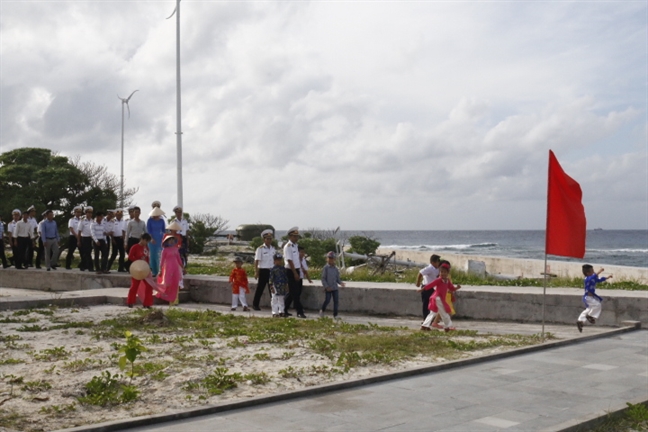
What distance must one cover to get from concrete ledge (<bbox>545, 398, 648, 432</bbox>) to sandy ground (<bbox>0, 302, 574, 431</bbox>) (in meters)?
2.54

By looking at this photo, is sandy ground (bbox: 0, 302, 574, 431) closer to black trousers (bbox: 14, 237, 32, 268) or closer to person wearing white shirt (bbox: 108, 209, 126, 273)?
person wearing white shirt (bbox: 108, 209, 126, 273)

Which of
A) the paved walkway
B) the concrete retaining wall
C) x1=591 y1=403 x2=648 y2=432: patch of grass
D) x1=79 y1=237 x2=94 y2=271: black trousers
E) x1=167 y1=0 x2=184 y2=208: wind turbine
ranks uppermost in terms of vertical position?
x1=167 y1=0 x2=184 y2=208: wind turbine

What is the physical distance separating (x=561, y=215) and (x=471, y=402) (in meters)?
5.03

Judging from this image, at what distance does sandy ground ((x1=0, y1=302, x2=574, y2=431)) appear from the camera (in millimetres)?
6316

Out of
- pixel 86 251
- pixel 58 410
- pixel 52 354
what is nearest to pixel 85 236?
pixel 86 251

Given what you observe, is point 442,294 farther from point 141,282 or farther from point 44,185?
point 44,185

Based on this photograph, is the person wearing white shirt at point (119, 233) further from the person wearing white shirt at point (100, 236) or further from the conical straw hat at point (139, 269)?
the conical straw hat at point (139, 269)

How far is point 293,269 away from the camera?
1410 centimetres

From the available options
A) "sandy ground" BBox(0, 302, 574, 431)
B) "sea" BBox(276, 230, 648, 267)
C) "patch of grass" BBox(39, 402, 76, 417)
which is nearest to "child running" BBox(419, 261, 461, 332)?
"sandy ground" BBox(0, 302, 574, 431)

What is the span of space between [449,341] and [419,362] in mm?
1571

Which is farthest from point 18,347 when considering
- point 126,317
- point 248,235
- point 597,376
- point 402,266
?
point 248,235

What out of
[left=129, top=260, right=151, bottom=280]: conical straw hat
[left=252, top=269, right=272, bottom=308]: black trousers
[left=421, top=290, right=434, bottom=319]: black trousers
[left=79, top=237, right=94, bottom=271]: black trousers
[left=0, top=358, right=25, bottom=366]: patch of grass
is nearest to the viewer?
→ [left=0, top=358, right=25, bottom=366]: patch of grass

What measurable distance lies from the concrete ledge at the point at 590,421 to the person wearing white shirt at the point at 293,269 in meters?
8.29

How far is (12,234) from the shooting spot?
20406 millimetres
